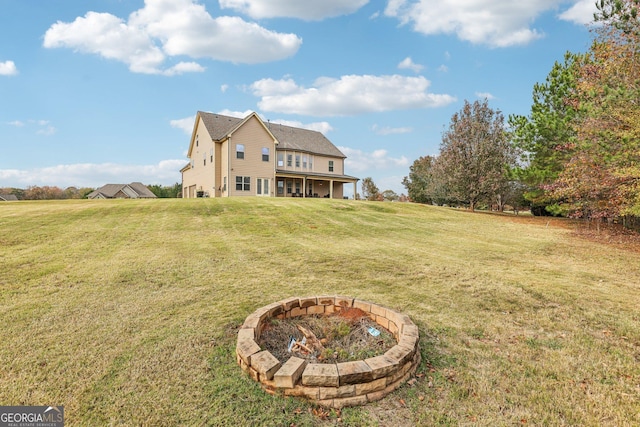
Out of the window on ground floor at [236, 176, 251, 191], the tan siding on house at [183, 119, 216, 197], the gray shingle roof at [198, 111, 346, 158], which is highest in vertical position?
the gray shingle roof at [198, 111, 346, 158]

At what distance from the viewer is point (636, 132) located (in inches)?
328

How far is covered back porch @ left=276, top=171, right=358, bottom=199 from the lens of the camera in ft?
87.3

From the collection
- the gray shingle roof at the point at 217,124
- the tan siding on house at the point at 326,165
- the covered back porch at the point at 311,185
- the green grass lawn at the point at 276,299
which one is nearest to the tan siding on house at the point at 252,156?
the covered back porch at the point at 311,185

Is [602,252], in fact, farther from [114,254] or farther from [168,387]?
[114,254]

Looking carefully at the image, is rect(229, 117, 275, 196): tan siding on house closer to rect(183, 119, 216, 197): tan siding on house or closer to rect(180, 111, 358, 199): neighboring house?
rect(180, 111, 358, 199): neighboring house

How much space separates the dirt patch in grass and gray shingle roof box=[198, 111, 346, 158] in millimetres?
22568

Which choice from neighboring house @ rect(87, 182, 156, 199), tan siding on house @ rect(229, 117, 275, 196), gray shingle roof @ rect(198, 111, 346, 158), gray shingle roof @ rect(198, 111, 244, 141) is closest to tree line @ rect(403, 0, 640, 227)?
gray shingle roof @ rect(198, 111, 346, 158)

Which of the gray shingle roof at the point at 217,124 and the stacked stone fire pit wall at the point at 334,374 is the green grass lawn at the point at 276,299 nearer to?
the stacked stone fire pit wall at the point at 334,374

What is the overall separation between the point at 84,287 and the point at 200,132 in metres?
25.0

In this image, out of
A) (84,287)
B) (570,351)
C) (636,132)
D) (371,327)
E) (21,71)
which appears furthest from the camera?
(21,71)

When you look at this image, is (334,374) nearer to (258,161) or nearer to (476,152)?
(476,152)

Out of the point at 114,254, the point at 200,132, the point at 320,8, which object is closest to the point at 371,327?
the point at 114,254

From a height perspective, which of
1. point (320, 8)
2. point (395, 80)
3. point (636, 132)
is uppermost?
point (395, 80)

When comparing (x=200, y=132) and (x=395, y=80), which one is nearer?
(x=395, y=80)
